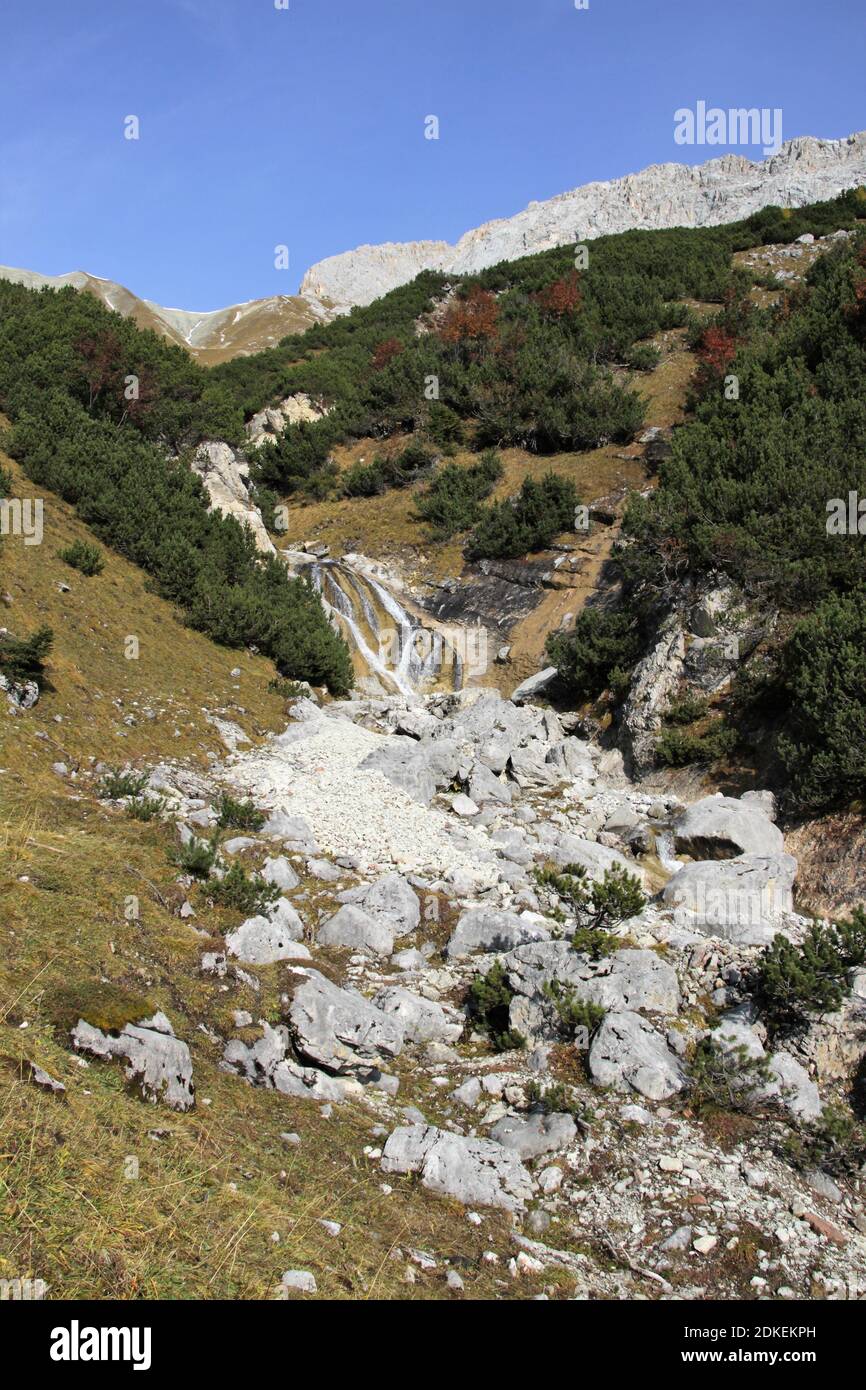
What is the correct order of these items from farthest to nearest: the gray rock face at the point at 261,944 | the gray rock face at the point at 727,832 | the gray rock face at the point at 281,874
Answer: the gray rock face at the point at 727,832
the gray rock face at the point at 281,874
the gray rock face at the point at 261,944

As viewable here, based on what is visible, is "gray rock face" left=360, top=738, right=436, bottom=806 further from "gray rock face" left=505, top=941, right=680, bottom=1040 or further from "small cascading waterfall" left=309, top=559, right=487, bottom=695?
"small cascading waterfall" left=309, top=559, right=487, bottom=695

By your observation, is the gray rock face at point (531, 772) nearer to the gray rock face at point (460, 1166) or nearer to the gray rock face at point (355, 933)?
the gray rock face at point (355, 933)

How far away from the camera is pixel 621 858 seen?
42.6ft

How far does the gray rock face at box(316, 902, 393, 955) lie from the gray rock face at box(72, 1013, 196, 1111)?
154 inches

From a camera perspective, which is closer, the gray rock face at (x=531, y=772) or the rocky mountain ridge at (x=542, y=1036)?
the rocky mountain ridge at (x=542, y=1036)

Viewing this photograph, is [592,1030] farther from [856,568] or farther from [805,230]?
[805,230]

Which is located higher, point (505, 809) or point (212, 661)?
point (212, 661)

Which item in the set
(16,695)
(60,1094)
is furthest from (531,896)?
(16,695)

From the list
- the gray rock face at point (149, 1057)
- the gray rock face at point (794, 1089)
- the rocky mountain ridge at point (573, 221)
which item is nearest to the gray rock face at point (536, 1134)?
the gray rock face at point (794, 1089)

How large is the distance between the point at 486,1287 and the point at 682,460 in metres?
21.3

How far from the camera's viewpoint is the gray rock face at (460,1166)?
545 cm

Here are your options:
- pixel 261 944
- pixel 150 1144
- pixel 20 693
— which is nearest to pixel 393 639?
pixel 20 693

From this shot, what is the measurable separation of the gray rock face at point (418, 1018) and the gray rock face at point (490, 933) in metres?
1.42

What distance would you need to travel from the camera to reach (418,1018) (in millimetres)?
7852
